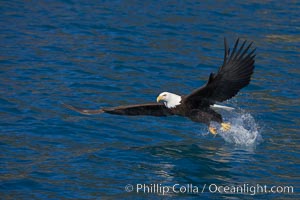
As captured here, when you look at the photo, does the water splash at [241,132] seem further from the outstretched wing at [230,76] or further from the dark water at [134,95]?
the outstretched wing at [230,76]

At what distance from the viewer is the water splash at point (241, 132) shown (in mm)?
9891

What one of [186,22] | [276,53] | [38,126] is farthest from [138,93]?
[186,22]

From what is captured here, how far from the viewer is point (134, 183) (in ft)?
27.1

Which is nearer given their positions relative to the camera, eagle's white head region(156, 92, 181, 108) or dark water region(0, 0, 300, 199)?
dark water region(0, 0, 300, 199)

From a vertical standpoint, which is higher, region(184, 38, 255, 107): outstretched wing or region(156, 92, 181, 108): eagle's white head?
region(184, 38, 255, 107): outstretched wing

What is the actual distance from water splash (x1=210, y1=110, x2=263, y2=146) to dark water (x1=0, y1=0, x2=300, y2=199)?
0.07 feet

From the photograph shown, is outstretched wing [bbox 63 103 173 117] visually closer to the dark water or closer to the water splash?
the dark water

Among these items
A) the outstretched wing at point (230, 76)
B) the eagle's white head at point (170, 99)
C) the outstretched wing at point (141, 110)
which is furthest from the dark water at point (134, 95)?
the outstretched wing at point (230, 76)

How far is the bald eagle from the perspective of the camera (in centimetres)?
877

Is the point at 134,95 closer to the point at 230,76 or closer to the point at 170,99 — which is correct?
the point at 170,99

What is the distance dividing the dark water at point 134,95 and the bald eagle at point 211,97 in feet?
1.31

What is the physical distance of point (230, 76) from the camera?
8836 mm
